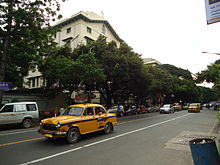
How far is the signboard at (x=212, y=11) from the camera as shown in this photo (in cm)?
444

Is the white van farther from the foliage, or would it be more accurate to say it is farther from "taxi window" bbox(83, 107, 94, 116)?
the foliage

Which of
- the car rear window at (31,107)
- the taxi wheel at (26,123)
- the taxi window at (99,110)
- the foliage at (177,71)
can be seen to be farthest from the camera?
the foliage at (177,71)

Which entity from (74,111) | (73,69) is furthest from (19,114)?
(74,111)

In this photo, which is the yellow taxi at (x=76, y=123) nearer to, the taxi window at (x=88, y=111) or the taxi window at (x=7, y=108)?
the taxi window at (x=88, y=111)

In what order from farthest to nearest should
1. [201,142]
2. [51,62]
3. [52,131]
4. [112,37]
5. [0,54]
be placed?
[112,37] → [51,62] → [0,54] → [52,131] → [201,142]

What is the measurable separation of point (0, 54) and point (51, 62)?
4.44 m

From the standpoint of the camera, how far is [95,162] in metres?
5.14

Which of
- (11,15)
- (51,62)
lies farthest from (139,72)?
(11,15)

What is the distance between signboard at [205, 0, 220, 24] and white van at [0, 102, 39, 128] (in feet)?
43.3

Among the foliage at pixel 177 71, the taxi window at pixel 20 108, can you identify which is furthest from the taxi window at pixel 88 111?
the foliage at pixel 177 71

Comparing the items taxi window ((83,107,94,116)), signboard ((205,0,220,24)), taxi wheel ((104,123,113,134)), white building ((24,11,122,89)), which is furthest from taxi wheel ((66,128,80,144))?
white building ((24,11,122,89))

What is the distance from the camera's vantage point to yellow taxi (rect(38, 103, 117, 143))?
7051 millimetres

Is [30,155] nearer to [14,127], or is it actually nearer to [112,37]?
[14,127]

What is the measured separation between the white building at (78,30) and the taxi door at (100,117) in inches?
779
